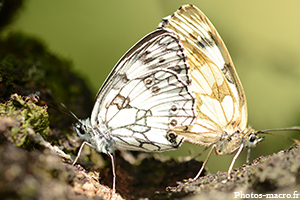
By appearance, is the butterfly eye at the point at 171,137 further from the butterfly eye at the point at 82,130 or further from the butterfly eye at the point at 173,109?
the butterfly eye at the point at 82,130

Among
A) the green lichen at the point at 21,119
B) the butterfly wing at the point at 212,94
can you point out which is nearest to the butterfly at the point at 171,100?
the butterfly wing at the point at 212,94

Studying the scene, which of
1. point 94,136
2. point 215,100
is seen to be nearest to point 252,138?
point 215,100

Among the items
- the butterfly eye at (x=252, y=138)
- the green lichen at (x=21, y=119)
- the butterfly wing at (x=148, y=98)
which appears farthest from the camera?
the butterfly eye at (x=252, y=138)

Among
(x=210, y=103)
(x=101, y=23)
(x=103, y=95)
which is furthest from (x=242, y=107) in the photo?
(x=101, y=23)

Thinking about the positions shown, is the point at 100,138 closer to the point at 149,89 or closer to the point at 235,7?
the point at 149,89

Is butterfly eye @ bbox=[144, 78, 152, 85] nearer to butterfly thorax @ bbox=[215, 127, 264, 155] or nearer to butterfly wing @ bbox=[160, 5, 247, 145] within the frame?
butterfly wing @ bbox=[160, 5, 247, 145]

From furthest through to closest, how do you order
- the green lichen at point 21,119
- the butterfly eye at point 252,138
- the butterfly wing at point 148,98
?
1. the butterfly eye at point 252,138
2. the butterfly wing at point 148,98
3. the green lichen at point 21,119

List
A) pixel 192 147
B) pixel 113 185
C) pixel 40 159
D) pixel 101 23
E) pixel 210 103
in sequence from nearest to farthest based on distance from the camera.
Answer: pixel 40 159, pixel 113 185, pixel 210 103, pixel 101 23, pixel 192 147
